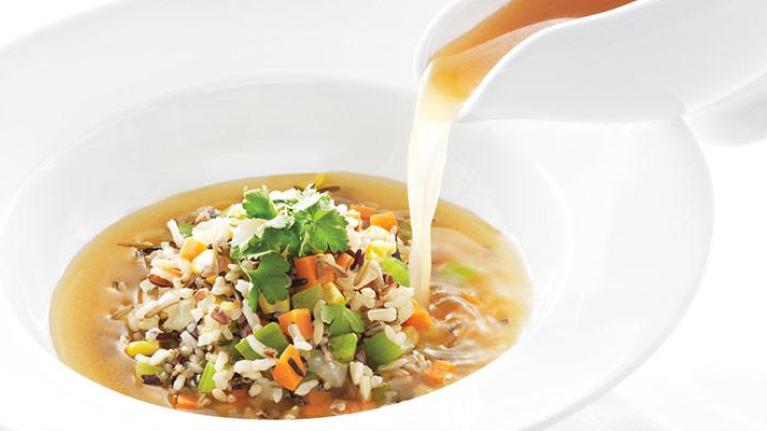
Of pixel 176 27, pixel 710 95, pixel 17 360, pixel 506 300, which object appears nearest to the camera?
pixel 17 360

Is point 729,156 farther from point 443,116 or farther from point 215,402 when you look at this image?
point 215,402

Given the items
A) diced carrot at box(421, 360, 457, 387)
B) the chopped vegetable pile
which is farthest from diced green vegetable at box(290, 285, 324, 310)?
diced carrot at box(421, 360, 457, 387)

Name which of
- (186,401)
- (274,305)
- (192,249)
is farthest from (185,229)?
(186,401)

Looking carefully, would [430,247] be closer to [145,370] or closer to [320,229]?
[320,229]

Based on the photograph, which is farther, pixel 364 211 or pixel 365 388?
pixel 364 211

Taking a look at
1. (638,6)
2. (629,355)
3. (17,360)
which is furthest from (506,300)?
(17,360)

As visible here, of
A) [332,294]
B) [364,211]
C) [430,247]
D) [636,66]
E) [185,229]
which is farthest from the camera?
[364,211]

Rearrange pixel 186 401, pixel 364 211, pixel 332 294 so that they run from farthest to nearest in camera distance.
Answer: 1. pixel 364 211
2. pixel 332 294
3. pixel 186 401
